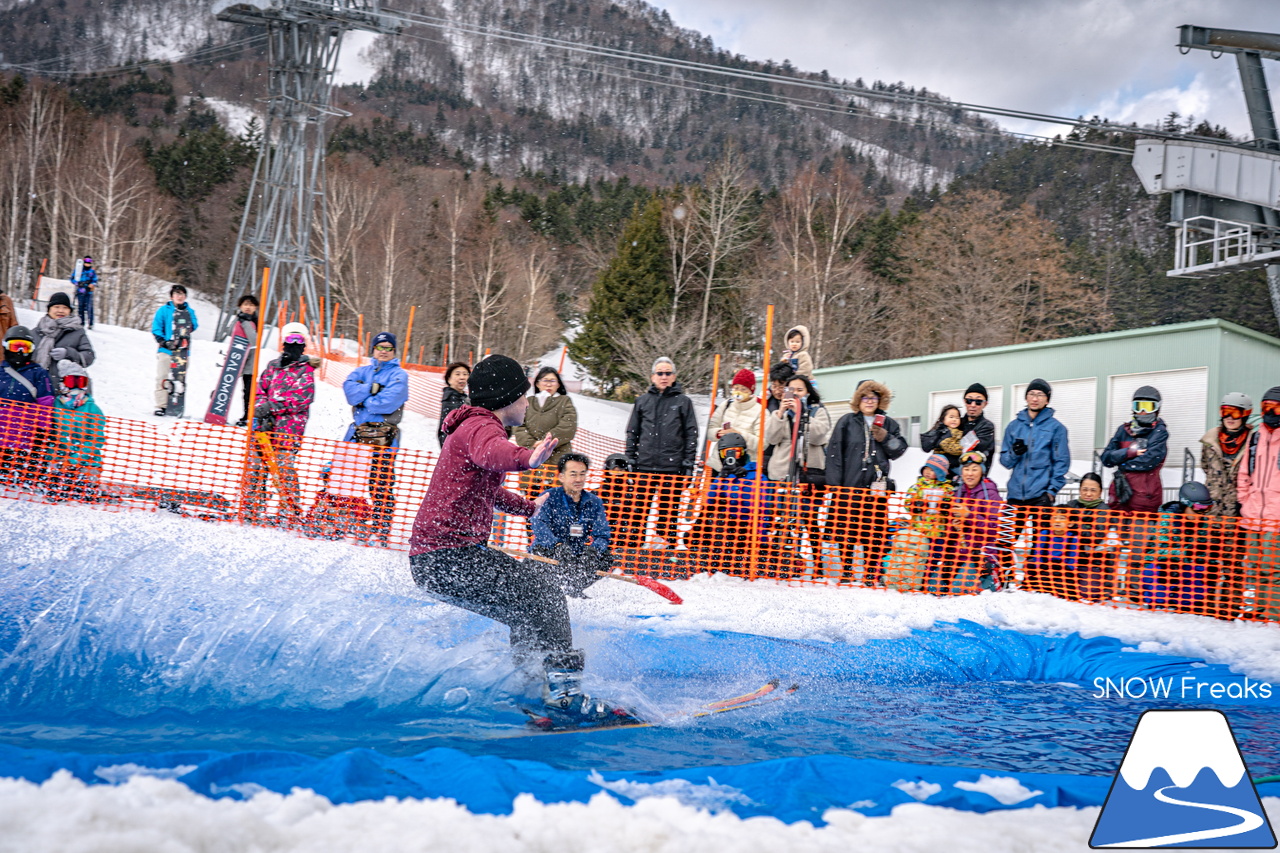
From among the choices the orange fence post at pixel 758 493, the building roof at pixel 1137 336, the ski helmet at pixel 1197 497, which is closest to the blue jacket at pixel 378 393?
the orange fence post at pixel 758 493

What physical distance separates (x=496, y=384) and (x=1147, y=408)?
561cm

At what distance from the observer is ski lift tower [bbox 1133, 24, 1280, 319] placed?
18875 mm

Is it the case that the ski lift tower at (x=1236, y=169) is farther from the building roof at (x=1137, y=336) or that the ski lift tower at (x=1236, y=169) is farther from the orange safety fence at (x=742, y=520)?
the orange safety fence at (x=742, y=520)

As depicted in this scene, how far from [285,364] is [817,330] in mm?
26924

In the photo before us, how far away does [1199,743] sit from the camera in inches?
102

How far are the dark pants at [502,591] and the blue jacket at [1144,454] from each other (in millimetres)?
5046

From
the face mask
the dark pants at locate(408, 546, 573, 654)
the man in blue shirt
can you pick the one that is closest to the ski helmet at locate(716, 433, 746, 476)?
the man in blue shirt

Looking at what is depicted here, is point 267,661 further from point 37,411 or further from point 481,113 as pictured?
point 481,113

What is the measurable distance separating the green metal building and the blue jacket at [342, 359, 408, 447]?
13.2m

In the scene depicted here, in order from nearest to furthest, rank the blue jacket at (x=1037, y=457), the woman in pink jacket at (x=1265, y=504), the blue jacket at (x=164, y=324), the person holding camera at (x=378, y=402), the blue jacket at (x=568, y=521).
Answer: the blue jacket at (x=568, y=521)
the woman in pink jacket at (x=1265, y=504)
the blue jacket at (x=1037, y=457)
the person holding camera at (x=378, y=402)
the blue jacket at (x=164, y=324)

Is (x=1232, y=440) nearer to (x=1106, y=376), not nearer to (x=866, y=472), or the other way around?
(x=866, y=472)

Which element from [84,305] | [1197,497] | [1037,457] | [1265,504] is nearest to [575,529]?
[1037,457]

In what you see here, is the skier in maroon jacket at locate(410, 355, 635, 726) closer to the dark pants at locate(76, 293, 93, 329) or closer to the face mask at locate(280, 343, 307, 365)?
the face mask at locate(280, 343, 307, 365)

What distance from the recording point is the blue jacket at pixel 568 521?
20.9 feet
